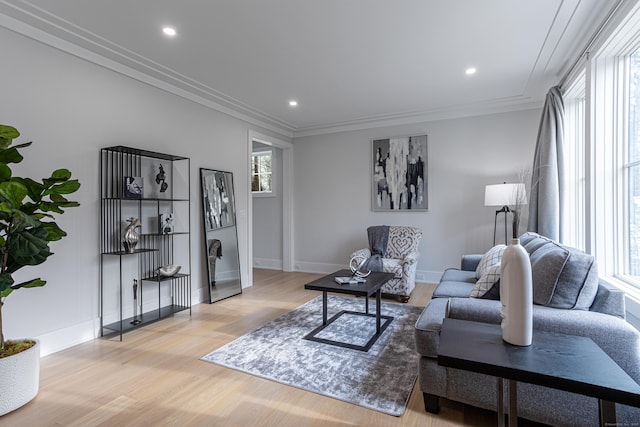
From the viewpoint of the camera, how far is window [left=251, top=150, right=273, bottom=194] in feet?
21.0

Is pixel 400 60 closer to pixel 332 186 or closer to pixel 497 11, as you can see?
pixel 497 11

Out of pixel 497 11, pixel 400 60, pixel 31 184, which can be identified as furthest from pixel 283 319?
pixel 497 11

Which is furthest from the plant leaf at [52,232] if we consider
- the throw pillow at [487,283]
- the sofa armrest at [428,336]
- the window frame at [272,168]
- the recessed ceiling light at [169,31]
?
the window frame at [272,168]

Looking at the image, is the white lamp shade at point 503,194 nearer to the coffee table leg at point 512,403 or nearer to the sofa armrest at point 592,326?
the sofa armrest at point 592,326

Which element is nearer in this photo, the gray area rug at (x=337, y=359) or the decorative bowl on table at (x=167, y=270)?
the gray area rug at (x=337, y=359)

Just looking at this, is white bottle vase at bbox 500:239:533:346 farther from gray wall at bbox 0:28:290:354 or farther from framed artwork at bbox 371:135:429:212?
framed artwork at bbox 371:135:429:212

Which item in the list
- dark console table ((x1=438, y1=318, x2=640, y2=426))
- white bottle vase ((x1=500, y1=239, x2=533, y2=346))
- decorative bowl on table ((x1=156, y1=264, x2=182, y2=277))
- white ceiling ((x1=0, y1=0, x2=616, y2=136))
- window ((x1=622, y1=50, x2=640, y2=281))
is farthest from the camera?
decorative bowl on table ((x1=156, y1=264, x2=182, y2=277))

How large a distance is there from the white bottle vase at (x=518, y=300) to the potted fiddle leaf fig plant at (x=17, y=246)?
2.53m

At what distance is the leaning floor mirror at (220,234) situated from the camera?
13.5 feet

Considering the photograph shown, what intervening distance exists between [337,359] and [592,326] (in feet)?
5.30

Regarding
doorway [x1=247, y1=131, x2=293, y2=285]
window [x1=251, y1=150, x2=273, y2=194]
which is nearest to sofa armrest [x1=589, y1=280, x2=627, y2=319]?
doorway [x1=247, y1=131, x2=293, y2=285]

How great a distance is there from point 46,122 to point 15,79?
34 cm

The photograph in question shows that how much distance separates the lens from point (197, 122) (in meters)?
4.06

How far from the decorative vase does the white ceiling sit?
1.53 meters
